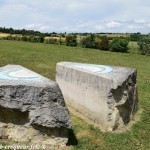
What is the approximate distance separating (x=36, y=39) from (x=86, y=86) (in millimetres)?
33284

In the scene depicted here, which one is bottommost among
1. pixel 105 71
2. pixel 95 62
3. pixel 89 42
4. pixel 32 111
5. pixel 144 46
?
pixel 95 62

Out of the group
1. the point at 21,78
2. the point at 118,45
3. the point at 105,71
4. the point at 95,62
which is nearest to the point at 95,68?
the point at 105,71

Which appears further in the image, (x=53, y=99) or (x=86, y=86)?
(x=86, y=86)

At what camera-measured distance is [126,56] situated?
3894 cm

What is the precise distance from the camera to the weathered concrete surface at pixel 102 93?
13594 mm

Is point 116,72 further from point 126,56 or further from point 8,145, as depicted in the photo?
point 126,56

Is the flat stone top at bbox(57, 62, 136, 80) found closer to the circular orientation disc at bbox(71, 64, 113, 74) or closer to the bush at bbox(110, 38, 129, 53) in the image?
the circular orientation disc at bbox(71, 64, 113, 74)

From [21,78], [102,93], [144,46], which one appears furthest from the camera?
[144,46]

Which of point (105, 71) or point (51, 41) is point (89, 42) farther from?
point (105, 71)

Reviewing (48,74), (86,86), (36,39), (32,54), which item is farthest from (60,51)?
(86,86)

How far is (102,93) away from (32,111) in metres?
3.65

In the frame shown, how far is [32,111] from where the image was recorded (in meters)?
11.1

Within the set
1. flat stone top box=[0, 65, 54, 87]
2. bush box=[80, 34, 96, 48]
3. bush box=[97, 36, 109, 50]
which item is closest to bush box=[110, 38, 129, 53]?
bush box=[97, 36, 109, 50]

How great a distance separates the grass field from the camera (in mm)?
12586
